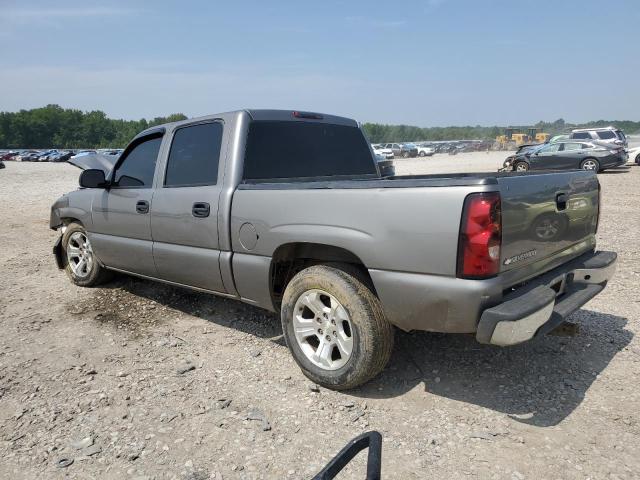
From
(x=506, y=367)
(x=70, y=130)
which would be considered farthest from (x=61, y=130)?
(x=506, y=367)

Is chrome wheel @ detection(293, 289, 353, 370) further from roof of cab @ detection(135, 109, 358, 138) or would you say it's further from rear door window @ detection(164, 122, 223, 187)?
roof of cab @ detection(135, 109, 358, 138)

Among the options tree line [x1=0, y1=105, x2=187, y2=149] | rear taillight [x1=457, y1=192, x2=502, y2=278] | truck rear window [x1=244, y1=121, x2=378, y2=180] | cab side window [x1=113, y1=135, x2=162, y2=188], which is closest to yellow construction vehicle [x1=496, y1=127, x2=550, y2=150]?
truck rear window [x1=244, y1=121, x2=378, y2=180]

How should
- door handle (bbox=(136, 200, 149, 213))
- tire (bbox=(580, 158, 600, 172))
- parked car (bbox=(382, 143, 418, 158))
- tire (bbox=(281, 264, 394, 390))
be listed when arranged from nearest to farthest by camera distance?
tire (bbox=(281, 264, 394, 390))
door handle (bbox=(136, 200, 149, 213))
tire (bbox=(580, 158, 600, 172))
parked car (bbox=(382, 143, 418, 158))

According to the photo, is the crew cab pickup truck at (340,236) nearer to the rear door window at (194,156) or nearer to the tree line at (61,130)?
the rear door window at (194,156)

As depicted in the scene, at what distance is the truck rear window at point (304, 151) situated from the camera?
3809 mm

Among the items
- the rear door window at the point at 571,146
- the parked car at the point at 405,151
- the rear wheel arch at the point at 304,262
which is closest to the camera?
the rear wheel arch at the point at 304,262

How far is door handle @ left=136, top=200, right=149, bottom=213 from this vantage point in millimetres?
4305

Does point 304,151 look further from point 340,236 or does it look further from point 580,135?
point 580,135

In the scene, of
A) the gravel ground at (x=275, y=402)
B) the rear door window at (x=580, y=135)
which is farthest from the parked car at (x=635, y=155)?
the gravel ground at (x=275, y=402)

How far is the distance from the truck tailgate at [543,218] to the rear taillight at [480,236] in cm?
7

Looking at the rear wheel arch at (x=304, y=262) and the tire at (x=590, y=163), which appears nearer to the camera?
the rear wheel arch at (x=304, y=262)

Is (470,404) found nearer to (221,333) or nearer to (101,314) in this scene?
(221,333)

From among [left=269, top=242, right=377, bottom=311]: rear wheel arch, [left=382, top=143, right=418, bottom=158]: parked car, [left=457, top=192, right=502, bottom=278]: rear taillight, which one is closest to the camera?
[left=457, top=192, right=502, bottom=278]: rear taillight

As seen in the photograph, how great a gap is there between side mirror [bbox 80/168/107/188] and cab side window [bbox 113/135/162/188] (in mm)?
122
